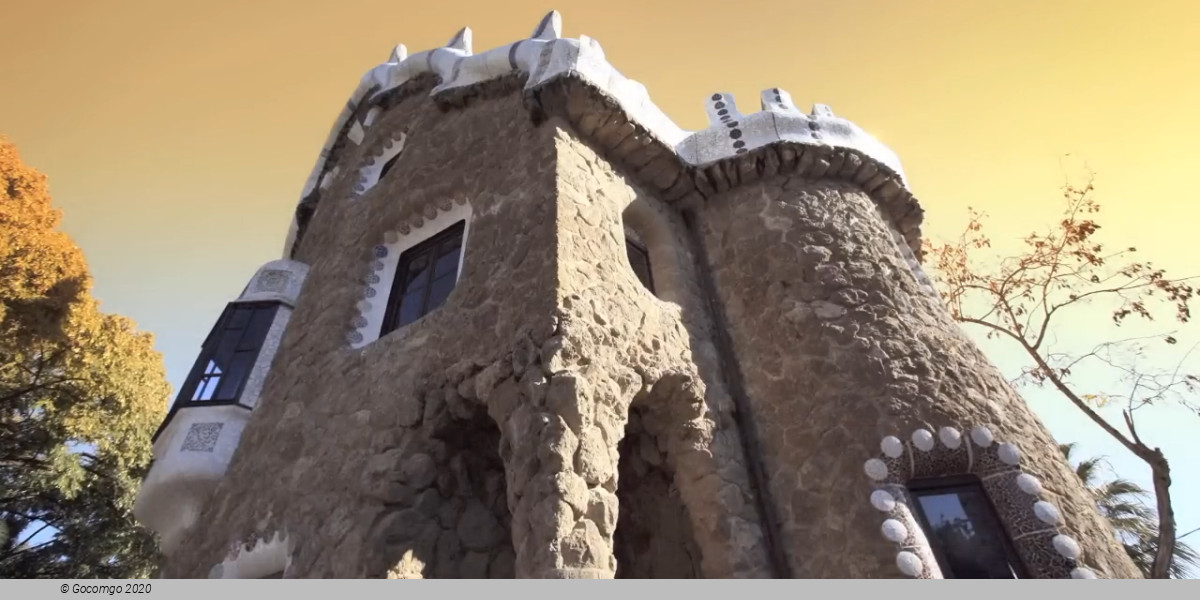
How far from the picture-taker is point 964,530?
466 centimetres

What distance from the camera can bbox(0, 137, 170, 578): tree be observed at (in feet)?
26.1

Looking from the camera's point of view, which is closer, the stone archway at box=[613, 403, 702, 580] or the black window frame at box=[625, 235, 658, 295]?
the stone archway at box=[613, 403, 702, 580]

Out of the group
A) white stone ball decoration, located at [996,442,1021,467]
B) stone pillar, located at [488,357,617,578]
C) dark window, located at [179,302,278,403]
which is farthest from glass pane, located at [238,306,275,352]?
white stone ball decoration, located at [996,442,1021,467]

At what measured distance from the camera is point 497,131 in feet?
23.3

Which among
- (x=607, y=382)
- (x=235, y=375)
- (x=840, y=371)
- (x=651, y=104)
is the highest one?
(x=651, y=104)

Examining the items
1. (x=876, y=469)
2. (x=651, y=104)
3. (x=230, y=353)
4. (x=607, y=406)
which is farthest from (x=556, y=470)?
(x=230, y=353)

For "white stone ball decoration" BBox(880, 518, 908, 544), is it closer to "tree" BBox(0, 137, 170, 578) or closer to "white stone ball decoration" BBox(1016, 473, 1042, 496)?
"white stone ball decoration" BBox(1016, 473, 1042, 496)

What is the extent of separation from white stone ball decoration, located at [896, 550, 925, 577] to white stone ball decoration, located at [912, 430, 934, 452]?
892mm

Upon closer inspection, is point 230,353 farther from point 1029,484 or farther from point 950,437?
point 1029,484

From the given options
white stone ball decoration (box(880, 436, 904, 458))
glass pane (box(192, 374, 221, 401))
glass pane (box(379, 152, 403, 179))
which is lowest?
white stone ball decoration (box(880, 436, 904, 458))

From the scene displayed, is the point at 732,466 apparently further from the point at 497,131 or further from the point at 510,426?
the point at 497,131

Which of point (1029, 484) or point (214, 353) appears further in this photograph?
point (214, 353)

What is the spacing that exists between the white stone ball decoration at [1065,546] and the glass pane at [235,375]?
7467mm

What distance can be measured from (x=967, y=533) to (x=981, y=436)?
2.50 feet
